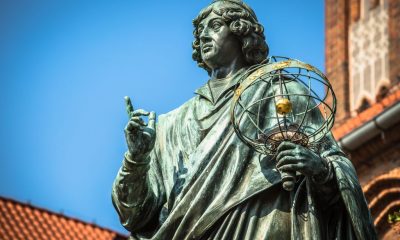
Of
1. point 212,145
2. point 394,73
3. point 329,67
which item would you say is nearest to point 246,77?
point 212,145

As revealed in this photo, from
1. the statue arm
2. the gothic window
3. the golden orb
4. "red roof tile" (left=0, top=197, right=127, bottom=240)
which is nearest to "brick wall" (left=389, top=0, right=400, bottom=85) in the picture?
the gothic window

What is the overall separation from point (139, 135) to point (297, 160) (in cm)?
103

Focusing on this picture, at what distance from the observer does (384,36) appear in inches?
2276

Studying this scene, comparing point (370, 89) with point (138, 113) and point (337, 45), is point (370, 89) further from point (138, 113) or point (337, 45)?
point (138, 113)

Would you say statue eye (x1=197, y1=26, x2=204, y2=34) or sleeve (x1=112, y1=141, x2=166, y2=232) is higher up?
statue eye (x1=197, y1=26, x2=204, y2=34)

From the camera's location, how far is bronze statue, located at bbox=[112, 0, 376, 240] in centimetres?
1070

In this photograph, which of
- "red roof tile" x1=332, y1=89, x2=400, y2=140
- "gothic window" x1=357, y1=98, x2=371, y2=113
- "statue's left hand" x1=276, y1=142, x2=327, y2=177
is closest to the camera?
"statue's left hand" x1=276, y1=142, x2=327, y2=177

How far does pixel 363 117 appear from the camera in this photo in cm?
4722

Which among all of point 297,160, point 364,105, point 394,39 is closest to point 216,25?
point 297,160

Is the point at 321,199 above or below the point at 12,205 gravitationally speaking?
above

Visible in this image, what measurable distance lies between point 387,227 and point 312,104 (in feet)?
105

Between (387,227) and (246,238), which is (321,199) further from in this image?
(387,227)

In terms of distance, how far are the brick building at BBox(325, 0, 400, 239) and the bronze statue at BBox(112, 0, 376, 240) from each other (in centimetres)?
3038

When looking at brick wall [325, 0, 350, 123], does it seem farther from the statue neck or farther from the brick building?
the statue neck
